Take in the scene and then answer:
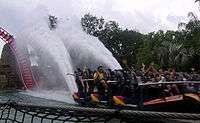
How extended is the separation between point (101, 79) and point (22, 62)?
23.8 m

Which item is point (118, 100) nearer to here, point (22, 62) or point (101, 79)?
point (101, 79)

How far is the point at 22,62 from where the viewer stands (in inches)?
1666

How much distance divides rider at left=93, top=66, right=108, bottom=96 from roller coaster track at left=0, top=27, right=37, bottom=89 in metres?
22.2

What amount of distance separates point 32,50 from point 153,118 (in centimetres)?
3413

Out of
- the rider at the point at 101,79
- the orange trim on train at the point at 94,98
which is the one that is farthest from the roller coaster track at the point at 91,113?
the orange trim on train at the point at 94,98

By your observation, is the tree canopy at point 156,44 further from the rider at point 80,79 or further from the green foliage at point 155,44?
the rider at point 80,79

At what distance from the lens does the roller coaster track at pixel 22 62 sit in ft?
138

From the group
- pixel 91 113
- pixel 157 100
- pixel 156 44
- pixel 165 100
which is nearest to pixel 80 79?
pixel 157 100

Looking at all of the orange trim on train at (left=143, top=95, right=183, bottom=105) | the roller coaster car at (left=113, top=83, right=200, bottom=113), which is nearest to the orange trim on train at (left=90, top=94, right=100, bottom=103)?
the roller coaster car at (left=113, top=83, right=200, bottom=113)

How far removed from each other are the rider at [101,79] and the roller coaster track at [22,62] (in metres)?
22.2

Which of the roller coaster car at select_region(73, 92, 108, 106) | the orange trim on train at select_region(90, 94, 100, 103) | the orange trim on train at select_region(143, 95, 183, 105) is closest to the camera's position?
the orange trim on train at select_region(143, 95, 183, 105)

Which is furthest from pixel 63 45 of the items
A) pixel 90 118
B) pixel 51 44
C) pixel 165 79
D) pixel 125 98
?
pixel 90 118

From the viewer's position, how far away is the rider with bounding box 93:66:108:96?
19562mm

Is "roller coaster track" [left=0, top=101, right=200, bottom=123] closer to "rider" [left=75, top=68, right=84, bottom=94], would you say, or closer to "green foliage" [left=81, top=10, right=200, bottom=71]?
"rider" [left=75, top=68, right=84, bottom=94]
